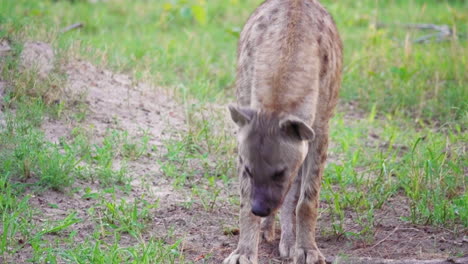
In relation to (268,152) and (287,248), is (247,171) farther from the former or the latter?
(287,248)


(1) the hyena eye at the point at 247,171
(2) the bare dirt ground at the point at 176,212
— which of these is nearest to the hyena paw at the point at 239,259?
(2) the bare dirt ground at the point at 176,212

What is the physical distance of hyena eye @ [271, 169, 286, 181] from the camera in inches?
Result: 155

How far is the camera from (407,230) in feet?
16.1

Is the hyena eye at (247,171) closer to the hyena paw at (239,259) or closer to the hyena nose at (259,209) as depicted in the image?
the hyena nose at (259,209)

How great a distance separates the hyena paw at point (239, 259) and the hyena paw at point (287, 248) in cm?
36

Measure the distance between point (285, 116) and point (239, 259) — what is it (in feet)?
3.25

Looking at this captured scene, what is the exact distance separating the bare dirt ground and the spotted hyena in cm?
28

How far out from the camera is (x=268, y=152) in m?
3.91

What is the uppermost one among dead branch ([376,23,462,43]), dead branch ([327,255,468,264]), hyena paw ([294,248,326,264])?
dead branch ([376,23,462,43])

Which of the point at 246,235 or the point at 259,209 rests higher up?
the point at 259,209

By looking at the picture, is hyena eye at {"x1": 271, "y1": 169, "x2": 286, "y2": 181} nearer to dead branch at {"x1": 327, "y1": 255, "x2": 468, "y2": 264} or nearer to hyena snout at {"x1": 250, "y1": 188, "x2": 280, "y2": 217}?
hyena snout at {"x1": 250, "y1": 188, "x2": 280, "y2": 217}

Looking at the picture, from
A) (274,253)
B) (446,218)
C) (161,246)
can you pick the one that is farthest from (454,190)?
(161,246)

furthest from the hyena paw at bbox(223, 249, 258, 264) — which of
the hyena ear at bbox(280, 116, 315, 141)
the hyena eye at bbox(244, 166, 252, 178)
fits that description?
the hyena ear at bbox(280, 116, 315, 141)

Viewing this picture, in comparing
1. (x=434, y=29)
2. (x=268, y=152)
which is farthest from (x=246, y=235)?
Result: (x=434, y=29)
